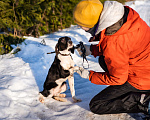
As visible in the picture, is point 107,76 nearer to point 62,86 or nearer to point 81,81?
point 62,86

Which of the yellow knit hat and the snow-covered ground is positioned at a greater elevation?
the yellow knit hat

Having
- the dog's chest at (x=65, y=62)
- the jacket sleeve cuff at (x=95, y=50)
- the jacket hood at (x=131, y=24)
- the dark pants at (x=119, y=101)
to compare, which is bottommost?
the dark pants at (x=119, y=101)

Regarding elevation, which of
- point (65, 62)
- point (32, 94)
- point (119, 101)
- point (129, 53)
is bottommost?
point (32, 94)

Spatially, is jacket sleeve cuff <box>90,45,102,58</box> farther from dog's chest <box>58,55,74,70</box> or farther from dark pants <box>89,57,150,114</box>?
dark pants <box>89,57,150,114</box>

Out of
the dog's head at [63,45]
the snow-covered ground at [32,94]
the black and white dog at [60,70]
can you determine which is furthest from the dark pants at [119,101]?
the dog's head at [63,45]

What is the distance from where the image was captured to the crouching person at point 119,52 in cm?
163

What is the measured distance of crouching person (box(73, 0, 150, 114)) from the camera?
1626mm

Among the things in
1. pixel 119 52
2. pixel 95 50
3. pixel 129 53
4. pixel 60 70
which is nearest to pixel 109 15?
pixel 119 52

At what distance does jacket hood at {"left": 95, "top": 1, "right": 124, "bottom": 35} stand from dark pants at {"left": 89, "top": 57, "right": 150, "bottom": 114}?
96 centimetres

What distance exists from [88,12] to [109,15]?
232mm

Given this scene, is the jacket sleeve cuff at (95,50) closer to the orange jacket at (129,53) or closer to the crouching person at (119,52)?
the crouching person at (119,52)

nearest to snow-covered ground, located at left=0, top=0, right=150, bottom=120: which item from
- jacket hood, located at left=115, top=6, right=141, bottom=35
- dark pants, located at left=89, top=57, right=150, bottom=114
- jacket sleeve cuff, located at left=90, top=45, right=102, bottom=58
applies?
dark pants, located at left=89, top=57, right=150, bottom=114

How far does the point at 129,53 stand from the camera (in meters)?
1.82

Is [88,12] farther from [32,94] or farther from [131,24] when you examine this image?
[32,94]
